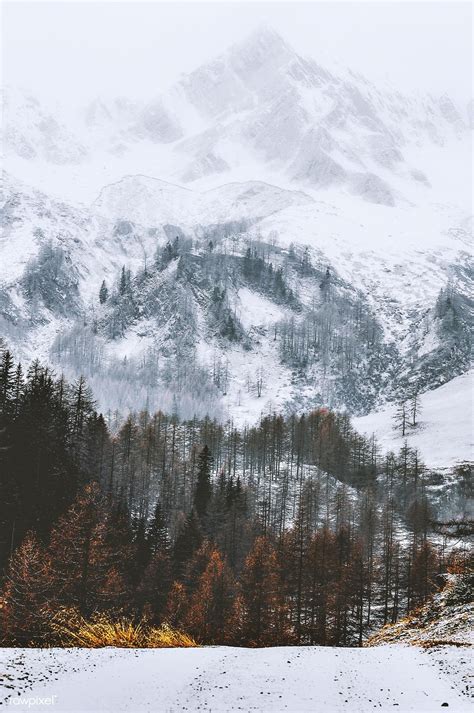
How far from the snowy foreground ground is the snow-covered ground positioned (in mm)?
113473

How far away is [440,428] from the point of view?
150m

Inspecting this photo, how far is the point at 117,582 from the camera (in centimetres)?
5444

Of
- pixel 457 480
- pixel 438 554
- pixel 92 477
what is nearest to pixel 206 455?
pixel 92 477

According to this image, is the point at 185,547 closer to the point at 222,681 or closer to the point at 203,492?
the point at 203,492

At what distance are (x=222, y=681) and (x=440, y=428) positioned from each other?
13857cm

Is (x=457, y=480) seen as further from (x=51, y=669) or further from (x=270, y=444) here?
(x=51, y=669)

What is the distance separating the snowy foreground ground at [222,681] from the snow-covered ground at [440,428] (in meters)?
113

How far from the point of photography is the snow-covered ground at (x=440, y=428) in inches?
5335

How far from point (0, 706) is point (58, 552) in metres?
34.2

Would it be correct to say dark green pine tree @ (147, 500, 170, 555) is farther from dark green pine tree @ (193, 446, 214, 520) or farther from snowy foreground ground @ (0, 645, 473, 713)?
snowy foreground ground @ (0, 645, 473, 713)

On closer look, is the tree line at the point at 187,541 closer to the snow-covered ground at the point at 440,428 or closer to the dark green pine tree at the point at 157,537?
the dark green pine tree at the point at 157,537

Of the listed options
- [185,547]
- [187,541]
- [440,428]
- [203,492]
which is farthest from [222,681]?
[440,428]

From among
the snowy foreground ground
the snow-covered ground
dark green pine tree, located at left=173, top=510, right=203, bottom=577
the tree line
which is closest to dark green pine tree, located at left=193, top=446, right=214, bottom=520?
the tree line

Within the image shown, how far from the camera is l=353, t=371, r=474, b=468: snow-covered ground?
445ft
